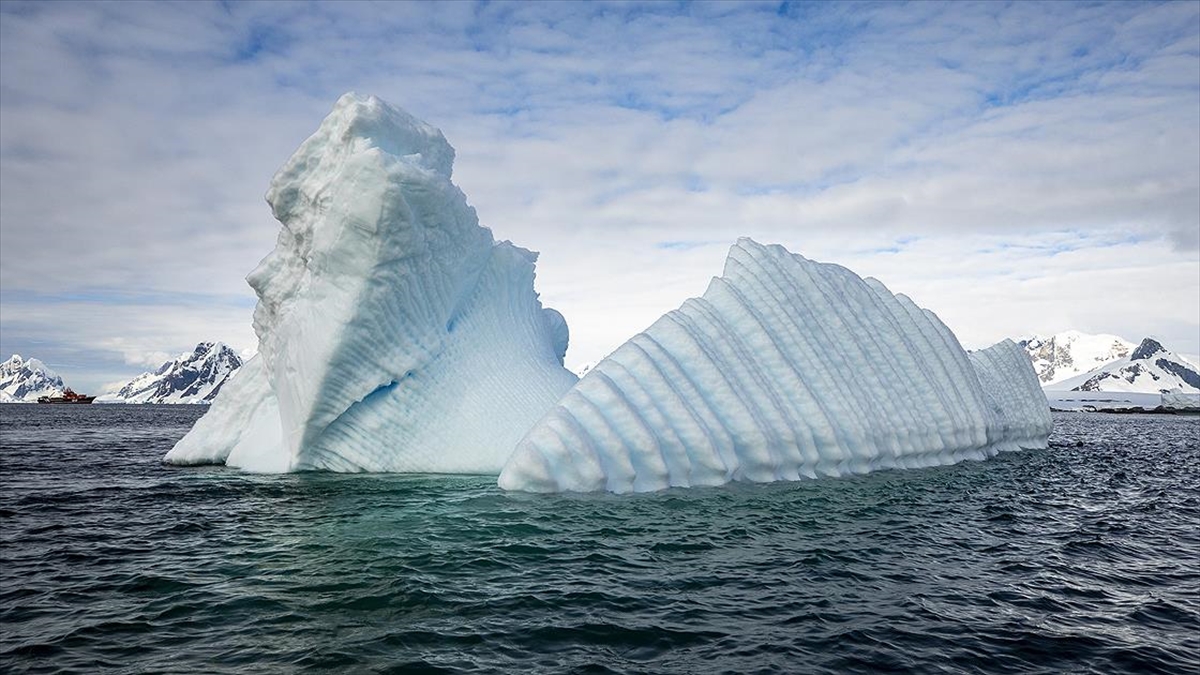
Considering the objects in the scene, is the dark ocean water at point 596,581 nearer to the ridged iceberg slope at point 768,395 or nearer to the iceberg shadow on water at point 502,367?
the ridged iceberg slope at point 768,395

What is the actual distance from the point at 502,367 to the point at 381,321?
335 cm

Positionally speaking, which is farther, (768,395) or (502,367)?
(502,367)

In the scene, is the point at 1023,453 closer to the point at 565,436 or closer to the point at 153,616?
the point at 565,436

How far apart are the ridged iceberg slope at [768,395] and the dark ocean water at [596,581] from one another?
865 mm

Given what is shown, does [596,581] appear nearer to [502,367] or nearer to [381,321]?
[381,321]

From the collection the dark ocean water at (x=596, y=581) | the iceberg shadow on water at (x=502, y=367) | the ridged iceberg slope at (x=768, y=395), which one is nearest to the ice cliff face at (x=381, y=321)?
the iceberg shadow on water at (x=502, y=367)

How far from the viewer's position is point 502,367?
1892 centimetres

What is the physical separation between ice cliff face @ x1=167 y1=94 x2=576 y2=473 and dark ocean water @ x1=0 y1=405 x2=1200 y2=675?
2.61 meters

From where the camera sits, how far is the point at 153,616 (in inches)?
280

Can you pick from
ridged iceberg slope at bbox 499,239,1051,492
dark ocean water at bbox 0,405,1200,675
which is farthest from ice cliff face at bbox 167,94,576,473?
ridged iceberg slope at bbox 499,239,1051,492

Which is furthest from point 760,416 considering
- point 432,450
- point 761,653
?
point 761,653

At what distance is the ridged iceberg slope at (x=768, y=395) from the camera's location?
45.7 ft

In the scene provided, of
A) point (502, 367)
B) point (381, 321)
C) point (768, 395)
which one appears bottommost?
point (768, 395)

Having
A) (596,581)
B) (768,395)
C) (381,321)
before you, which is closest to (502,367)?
(381,321)
